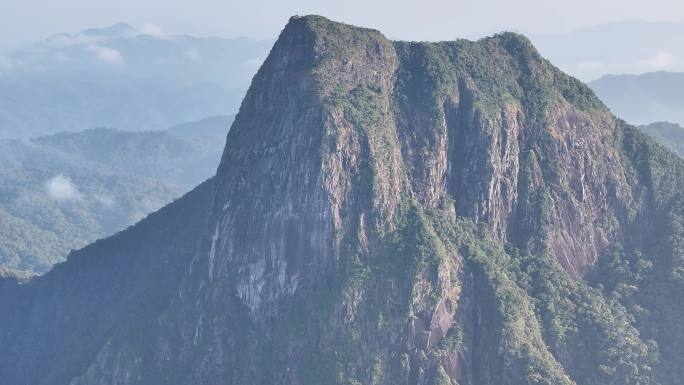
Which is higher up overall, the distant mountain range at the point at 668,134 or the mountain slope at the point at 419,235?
the distant mountain range at the point at 668,134

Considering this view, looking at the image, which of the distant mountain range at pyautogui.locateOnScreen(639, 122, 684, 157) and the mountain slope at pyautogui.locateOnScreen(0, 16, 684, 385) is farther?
the distant mountain range at pyautogui.locateOnScreen(639, 122, 684, 157)

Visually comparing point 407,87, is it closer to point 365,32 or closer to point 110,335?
point 365,32

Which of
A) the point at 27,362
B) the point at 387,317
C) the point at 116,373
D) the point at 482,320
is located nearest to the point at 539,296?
the point at 482,320

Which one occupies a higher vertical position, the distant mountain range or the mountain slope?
the distant mountain range

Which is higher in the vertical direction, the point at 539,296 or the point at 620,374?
the point at 539,296

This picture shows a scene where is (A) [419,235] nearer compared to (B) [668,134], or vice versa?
(A) [419,235]

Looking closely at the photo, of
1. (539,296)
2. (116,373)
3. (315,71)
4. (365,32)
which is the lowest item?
(116,373)

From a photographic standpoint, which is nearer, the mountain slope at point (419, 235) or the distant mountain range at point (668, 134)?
the mountain slope at point (419, 235)

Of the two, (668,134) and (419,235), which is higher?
(668,134)
